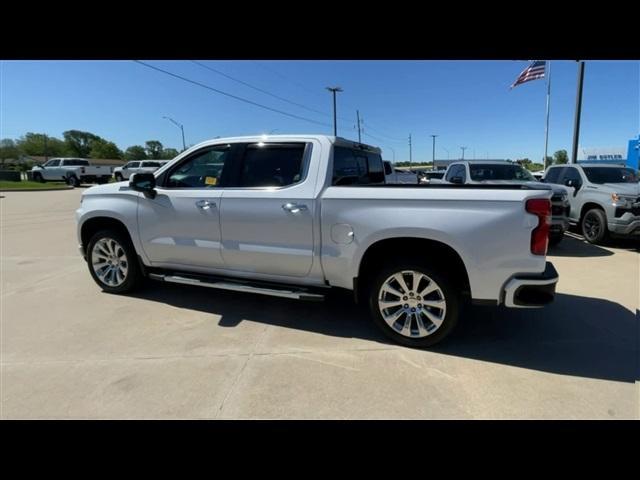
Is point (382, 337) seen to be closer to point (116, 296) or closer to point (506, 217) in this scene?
point (506, 217)

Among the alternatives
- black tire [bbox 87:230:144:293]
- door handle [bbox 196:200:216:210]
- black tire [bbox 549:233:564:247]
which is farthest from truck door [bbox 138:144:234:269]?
black tire [bbox 549:233:564:247]

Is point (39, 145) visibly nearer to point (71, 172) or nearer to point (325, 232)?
point (71, 172)

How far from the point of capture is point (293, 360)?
9.78 feet

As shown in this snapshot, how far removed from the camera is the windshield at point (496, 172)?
8258mm

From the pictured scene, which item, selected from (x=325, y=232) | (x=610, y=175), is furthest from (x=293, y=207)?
(x=610, y=175)

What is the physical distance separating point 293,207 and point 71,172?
3056cm

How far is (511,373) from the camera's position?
276 centimetres

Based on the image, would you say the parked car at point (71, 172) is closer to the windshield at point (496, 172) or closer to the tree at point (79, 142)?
the windshield at point (496, 172)

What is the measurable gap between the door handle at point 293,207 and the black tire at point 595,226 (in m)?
6.86

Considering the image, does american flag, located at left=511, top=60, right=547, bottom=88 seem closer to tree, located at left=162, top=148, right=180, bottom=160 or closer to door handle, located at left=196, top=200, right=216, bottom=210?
door handle, located at left=196, top=200, right=216, bottom=210

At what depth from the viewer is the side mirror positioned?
3.93m

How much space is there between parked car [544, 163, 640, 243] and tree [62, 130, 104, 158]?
423 ft
